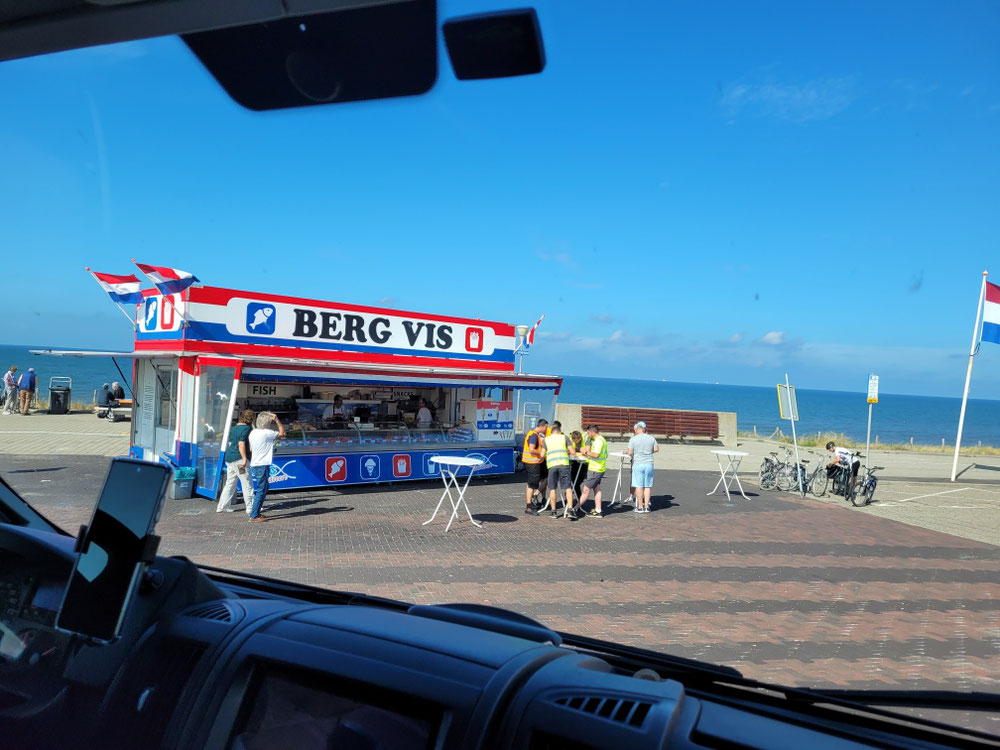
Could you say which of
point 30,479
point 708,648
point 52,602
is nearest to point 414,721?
point 52,602

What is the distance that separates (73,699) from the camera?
204 centimetres

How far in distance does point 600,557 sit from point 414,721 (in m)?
7.45

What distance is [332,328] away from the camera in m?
14.3

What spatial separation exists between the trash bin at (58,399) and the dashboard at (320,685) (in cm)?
2684

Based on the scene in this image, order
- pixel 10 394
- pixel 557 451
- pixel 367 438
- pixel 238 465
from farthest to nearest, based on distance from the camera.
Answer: pixel 10 394 → pixel 367 438 → pixel 557 451 → pixel 238 465

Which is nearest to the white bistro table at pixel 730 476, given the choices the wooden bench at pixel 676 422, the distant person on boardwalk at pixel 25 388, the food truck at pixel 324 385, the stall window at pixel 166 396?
the food truck at pixel 324 385

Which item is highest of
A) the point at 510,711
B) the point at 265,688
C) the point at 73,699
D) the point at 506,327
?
the point at 506,327

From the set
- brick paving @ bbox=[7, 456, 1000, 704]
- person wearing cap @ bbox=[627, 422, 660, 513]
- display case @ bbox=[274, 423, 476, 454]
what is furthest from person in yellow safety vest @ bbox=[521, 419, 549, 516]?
display case @ bbox=[274, 423, 476, 454]

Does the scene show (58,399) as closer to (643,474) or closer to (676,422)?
(643,474)

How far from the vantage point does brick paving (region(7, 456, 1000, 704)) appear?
5504 millimetres

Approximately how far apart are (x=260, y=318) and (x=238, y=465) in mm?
3743

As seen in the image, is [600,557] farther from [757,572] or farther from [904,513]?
[904,513]

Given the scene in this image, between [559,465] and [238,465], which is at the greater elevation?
[559,465]

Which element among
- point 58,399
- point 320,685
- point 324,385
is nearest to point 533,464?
point 324,385
